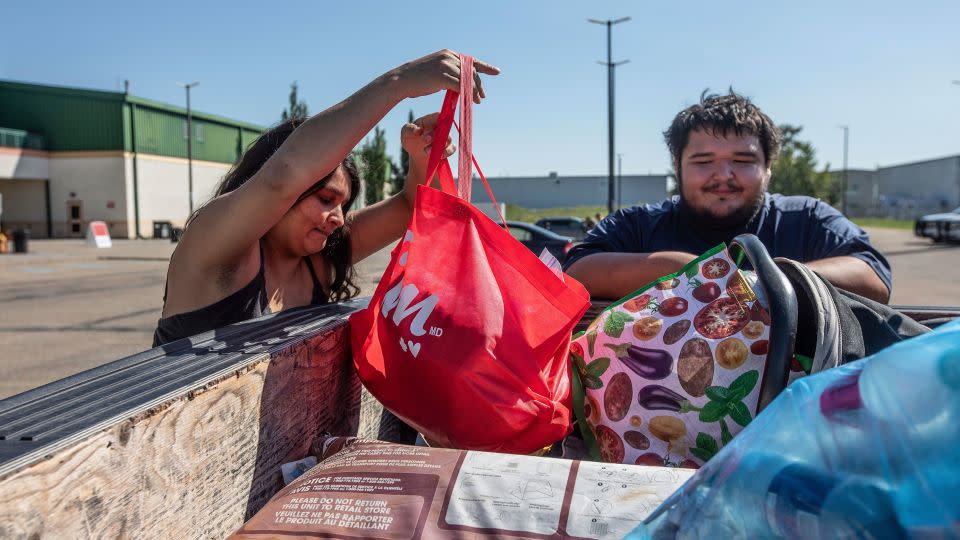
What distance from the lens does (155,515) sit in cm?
98

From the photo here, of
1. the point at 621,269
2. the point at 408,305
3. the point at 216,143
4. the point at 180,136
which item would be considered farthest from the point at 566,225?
the point at 216,143

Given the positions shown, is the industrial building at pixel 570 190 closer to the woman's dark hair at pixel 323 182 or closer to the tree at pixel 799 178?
the tree at pixel 799 178

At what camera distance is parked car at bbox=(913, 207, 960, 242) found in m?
24.1

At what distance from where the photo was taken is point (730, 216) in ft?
8.00

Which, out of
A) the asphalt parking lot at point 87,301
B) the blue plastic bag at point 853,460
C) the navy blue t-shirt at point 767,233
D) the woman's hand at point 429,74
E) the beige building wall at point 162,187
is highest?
the beige building wall at point 162,187

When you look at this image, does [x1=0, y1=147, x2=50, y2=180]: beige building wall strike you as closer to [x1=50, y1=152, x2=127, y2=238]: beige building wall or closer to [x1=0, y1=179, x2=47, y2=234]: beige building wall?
[x1=50, y1=152, x2=127, y2=238]: beige building wall

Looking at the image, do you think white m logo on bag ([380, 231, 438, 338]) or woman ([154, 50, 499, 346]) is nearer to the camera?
white m logo on bag ([380, 231, 438, 338])

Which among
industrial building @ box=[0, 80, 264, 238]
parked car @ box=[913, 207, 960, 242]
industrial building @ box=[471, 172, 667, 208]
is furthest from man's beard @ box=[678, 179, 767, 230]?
industrial building @ box=[471, 172, 667, 208]

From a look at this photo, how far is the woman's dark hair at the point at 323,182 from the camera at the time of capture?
7.23 ft

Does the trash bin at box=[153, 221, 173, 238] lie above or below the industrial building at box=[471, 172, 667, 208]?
below

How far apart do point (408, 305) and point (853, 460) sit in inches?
39.4

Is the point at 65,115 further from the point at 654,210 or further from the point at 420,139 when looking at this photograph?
the point at 420,139

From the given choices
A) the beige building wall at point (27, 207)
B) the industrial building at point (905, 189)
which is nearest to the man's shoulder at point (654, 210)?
the beige building wall at point (27, 207)

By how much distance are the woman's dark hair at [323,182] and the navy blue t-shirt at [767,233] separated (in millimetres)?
789
